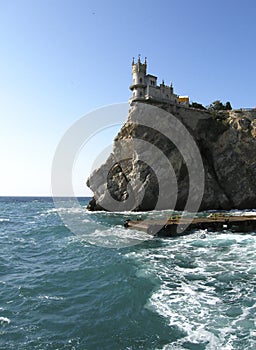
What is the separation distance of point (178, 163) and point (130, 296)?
159 ft

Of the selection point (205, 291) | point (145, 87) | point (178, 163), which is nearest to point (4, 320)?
point (205, 291)

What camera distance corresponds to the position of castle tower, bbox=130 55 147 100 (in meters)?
69.2

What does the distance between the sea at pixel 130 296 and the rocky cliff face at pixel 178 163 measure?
30.3 metres

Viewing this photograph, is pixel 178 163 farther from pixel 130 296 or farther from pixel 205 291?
pixel 130 296

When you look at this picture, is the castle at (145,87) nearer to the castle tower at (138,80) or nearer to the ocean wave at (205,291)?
the castle tower at (138,80)

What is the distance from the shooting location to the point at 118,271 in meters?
Result: 21.9

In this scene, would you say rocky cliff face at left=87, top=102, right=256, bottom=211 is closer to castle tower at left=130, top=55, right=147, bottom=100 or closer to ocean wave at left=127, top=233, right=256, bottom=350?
castle tower at left=130, top=55, right=147, bottom=100

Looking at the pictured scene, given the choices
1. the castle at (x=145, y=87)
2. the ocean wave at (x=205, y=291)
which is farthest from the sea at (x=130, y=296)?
the castle at (x=145, y=87)

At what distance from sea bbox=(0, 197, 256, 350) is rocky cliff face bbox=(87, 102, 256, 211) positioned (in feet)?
99.5

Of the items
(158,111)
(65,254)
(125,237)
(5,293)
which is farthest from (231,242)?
(158,111)

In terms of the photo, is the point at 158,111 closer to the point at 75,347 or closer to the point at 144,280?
the point at 144,280

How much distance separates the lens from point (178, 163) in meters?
63.1

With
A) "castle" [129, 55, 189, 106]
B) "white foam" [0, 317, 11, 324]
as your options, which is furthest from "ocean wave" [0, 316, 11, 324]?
"castle" [129, 55, 189, 106]

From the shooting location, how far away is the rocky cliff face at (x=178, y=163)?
6162 cm
